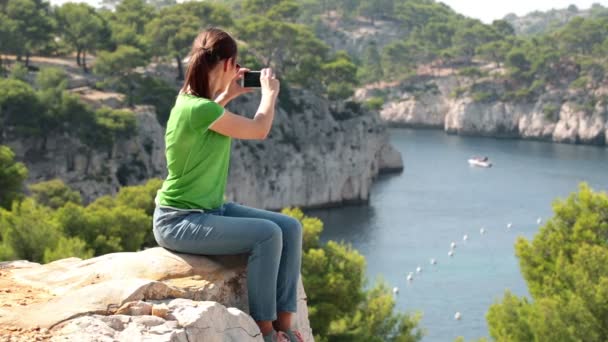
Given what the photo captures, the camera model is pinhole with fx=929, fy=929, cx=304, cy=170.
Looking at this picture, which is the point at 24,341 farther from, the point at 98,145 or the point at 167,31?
the point at 167,31

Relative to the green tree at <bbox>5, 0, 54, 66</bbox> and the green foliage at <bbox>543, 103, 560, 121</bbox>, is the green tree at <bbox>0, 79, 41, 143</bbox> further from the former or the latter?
the green foliage at <bbox>543, 103, 560, 121</bbox>

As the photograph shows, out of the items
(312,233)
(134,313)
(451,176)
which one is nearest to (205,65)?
(134,313)

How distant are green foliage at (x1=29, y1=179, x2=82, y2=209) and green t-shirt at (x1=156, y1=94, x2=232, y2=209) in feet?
116

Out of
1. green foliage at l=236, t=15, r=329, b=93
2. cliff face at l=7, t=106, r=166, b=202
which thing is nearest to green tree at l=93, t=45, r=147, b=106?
cliff face at l=7, t=106, r=166, b=202

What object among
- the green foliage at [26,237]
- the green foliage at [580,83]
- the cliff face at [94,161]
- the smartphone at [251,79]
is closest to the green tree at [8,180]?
the green foliage at [26,237]

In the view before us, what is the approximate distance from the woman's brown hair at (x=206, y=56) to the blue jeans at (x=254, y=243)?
0.93m

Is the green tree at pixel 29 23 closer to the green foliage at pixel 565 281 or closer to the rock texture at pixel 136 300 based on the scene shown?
the green foliage at pixel 565 281

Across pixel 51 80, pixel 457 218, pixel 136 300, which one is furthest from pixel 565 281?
pixel 457 218

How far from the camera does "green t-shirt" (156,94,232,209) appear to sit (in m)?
6.77

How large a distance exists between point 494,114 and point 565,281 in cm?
9177

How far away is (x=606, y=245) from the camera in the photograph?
79.2 ft

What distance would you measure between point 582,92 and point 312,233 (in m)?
85.7

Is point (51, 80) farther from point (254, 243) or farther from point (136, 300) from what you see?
point (136, 300)

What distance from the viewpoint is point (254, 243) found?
6820 millimetres
